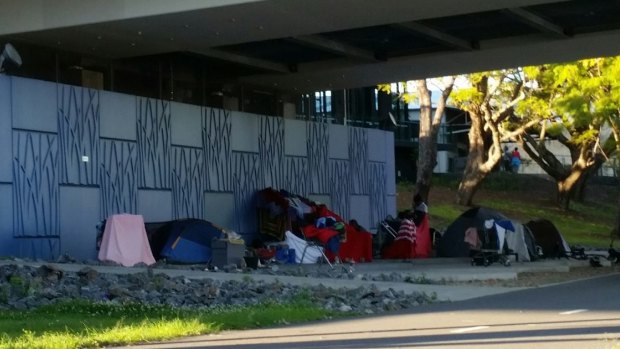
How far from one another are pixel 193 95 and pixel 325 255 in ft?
25.7

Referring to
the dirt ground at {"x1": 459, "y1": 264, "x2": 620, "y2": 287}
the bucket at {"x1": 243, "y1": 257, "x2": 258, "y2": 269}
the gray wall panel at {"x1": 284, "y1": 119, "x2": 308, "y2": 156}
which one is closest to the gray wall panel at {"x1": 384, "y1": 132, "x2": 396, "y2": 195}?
the gray wall panel at {"x1": 284, "y1": 119, "x2": 308, "y2": 156}

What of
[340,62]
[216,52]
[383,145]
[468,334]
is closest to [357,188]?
[383,145]

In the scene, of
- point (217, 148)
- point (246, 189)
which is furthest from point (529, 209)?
point (217, 148)

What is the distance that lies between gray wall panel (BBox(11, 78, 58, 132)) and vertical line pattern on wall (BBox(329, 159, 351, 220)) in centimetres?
1316

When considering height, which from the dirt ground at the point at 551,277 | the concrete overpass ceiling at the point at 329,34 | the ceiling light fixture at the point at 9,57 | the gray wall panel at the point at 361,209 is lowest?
the dirt ground at the point at 551,277

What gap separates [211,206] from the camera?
31016 mm

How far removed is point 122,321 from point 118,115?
522 inches

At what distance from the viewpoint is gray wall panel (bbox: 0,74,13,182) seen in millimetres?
24031

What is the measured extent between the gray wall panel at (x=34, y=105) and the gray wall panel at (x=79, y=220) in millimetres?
1628

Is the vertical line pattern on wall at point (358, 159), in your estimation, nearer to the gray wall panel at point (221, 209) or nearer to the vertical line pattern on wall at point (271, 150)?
the vertical line pattern on wall at point (271, 150)

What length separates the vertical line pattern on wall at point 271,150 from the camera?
3338cm

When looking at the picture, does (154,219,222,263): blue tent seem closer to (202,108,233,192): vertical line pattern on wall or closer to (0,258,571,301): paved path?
(0,258,571,301): paved path

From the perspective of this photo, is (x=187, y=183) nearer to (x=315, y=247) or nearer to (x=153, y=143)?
(x=153, y=143)

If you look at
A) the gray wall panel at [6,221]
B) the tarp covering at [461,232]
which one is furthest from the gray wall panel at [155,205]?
the tarp covering at [461,232]
